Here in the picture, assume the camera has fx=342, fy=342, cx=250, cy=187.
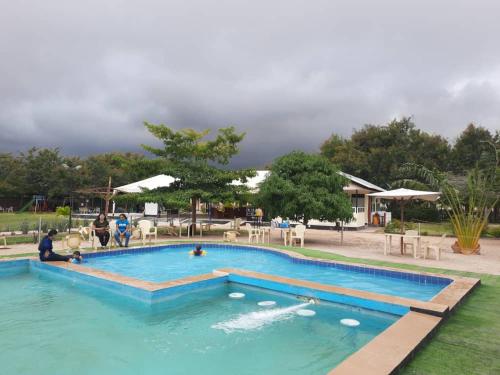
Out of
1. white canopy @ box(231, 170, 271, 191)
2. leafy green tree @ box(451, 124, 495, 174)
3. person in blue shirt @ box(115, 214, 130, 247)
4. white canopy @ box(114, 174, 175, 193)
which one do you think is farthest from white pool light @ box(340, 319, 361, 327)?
leafy green tree @ box(451, 124, 495, 174)

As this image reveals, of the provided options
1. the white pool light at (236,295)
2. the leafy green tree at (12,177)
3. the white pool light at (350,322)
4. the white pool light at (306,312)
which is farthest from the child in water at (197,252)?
the leafy green tree at (12,177)

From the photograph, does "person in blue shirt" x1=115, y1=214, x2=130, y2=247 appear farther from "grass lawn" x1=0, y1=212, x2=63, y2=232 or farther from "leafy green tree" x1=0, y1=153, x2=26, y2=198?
"leafy green tree" x1=0, y1=153, x2=26, y2=198

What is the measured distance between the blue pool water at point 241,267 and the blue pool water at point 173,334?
6.43ft

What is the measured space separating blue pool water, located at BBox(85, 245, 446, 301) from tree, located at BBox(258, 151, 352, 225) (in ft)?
9.96

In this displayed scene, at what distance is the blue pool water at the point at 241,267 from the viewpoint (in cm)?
811

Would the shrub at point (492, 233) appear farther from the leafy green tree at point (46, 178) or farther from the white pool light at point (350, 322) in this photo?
the leafy green tree at point (46, 178)

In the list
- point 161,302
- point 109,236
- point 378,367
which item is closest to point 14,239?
point 109,236

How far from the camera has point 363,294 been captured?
257 inches

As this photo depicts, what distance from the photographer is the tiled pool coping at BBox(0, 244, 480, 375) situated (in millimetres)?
3570

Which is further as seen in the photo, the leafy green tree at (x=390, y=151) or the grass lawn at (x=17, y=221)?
the leafy green tree at (x=390, y=151)

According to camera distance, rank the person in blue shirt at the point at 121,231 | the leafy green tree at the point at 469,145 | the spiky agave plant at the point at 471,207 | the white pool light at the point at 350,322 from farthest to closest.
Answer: the leafy green tree at the point at 469,145 < the person in blue shirt at the point at 121,231 < the spiky agave plant at the point at 471,207 < the white pool light at the point at 350,322

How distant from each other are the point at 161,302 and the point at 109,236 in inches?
268

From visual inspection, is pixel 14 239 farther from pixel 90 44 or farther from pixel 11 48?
pixel 90 44

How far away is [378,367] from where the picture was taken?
3307 millimetres
